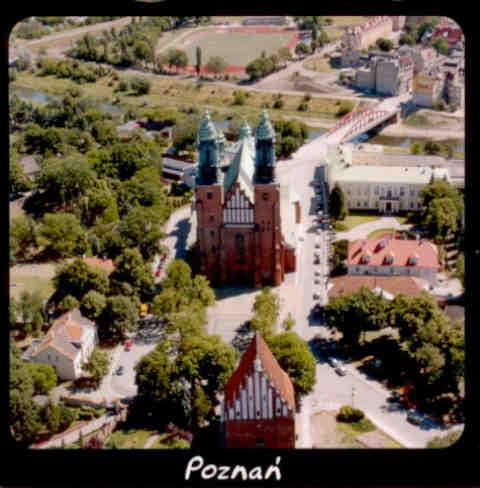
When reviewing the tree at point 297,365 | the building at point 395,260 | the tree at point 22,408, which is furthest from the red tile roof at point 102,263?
the tree at point 22,408

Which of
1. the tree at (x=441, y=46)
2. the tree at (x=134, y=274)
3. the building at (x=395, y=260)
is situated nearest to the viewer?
the tree at (x=134, y=274)

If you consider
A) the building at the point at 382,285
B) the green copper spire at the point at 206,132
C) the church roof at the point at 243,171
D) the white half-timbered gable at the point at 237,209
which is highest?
the green copper spire at the point at 206,132

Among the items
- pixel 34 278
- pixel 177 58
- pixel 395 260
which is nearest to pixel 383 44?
pixel 177 58

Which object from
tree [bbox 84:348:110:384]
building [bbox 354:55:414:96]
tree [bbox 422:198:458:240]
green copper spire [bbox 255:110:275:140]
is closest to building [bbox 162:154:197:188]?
green copper spire [bbox 255:110:275:140]

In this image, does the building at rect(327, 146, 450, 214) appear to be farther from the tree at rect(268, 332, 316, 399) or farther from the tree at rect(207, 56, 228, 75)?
the tree at rect(207, 56, 228, 75)

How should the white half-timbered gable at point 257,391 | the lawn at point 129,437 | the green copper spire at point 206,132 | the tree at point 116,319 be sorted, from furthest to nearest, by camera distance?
1. the green copper spire at point 206,132
2. the tree at point 116,319
3. the lawn at point 129,437
4. the white half-timbered gable at point 257,391

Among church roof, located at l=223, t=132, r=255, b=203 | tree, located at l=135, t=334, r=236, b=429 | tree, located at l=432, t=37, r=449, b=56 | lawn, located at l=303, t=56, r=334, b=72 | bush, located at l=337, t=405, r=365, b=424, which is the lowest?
bush, located at l=337, t=405, r=365, b=424

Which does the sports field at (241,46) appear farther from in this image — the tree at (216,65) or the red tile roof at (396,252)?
the red tile roof at (396,252)
